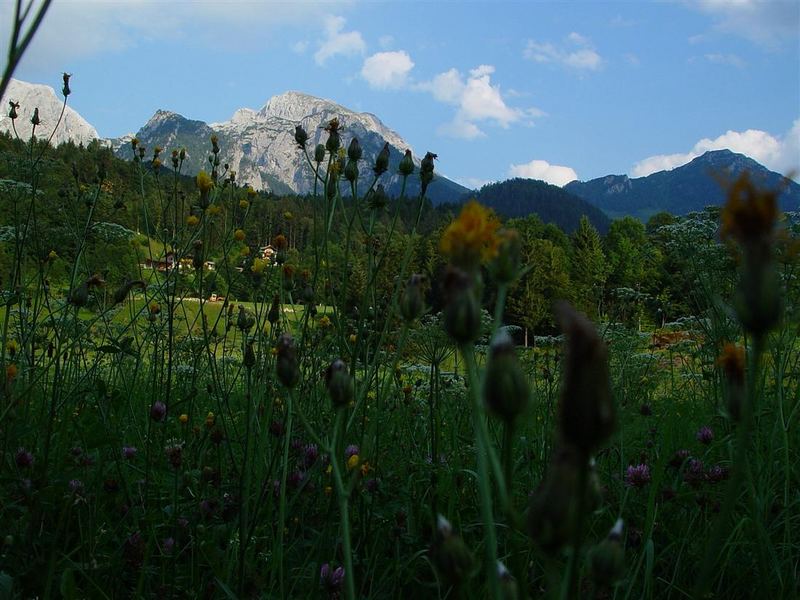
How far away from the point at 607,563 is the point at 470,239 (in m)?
0.38

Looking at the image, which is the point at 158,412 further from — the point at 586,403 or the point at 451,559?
the point at 586,403

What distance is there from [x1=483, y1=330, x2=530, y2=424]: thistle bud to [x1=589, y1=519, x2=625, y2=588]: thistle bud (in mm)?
172

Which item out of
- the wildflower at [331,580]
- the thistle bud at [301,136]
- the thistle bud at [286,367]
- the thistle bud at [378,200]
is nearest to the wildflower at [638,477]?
the wildflower at [331,580]

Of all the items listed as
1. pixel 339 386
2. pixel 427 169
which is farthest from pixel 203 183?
pixel 339 386

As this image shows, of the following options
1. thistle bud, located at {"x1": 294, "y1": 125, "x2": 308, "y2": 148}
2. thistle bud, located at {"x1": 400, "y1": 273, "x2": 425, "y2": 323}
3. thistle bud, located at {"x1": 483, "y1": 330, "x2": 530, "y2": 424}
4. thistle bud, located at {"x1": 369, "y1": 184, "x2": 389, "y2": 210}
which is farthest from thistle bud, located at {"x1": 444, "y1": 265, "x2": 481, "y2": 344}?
thistle bud, located at {"x1": 294, "y1": 125, "x2": 308, "y2": 148}

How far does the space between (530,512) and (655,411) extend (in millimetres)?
3767

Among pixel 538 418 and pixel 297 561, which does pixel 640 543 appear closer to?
pixel 297 561

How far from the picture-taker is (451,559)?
641mm

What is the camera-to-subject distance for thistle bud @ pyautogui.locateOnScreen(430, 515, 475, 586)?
64 centimetres

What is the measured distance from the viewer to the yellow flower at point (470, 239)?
2.55ft

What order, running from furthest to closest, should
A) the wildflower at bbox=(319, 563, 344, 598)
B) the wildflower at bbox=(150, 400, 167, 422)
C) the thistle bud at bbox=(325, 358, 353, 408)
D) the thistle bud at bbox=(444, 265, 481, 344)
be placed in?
1. the wildflower at bbox=(150, 400, 167, 422)
2. the wildflower at bbox=(319, 563, 344, 598)
3. the thistle bud at bbox=(325, 358, 353, 408)
4. the thistle bud at bbox=(444, 265, 481, 344)

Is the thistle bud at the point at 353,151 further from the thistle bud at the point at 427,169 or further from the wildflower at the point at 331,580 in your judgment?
the wildflower at the point at 331,580

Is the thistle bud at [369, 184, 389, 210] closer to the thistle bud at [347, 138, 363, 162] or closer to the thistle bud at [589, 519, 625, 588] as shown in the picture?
the thistle bud at [347, 138, 363, 162]

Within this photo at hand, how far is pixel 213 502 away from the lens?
1.77 metres
